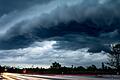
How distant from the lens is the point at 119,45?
108m

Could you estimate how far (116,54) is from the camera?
354 feet

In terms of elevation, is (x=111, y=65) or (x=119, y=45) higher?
(x=119, y=45)

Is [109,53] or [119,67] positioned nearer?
[119,67]

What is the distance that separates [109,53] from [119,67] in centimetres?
909

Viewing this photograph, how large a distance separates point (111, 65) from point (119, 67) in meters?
5.27

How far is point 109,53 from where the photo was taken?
11131 cm

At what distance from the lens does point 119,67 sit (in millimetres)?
104375

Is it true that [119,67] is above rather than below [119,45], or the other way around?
below

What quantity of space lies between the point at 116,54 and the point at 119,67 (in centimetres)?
618

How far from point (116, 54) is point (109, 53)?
4019 mm

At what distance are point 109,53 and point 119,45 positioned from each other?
19.2ft

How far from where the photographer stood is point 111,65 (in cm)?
10912

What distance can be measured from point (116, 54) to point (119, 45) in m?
3.93
